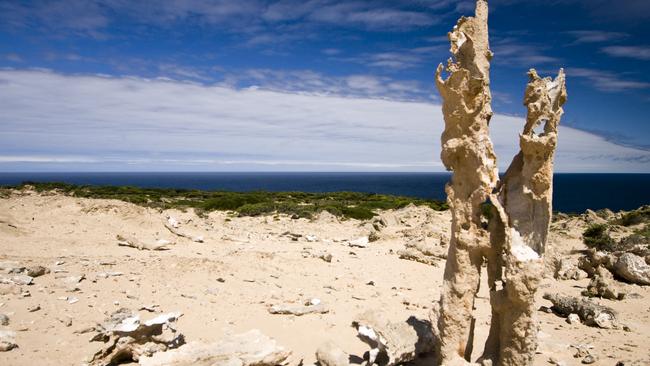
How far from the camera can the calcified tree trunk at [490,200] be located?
18.4 feet

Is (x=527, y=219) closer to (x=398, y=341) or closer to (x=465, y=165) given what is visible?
(x=465, y=165)

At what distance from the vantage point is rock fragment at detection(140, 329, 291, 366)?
19.0 ft

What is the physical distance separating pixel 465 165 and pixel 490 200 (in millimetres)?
629

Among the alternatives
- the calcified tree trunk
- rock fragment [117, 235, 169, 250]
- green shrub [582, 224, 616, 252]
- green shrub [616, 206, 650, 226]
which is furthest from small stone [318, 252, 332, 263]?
green shrub [616, 206, 650, 226]

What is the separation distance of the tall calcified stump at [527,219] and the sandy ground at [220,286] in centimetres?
197

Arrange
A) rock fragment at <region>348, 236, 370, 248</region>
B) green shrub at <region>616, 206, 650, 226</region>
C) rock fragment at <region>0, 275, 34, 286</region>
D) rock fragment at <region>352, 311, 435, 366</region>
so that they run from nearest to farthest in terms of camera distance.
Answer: rock fragment at <region>352, 311, 435, 366</region> → rock fragment at <region>0, 275, 34, 286</region> → rock fragment at <region>348, 236, 370, 248</region> → green shrub at <region>616, 206, 650, 226</region>

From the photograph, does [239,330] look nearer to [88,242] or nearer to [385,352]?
[385,352]

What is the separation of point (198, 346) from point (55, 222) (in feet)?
46.5

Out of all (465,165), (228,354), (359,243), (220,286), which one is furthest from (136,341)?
(359,243)

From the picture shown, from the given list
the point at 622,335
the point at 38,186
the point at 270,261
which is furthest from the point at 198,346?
the point at 38,186

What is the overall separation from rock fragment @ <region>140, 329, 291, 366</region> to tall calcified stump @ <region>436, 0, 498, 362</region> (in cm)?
260

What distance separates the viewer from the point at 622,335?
30.4ft

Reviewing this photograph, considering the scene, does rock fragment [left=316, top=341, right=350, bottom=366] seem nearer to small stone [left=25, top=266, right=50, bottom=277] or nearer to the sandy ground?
the sandy ground

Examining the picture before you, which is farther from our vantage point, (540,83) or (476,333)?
(476,333)
